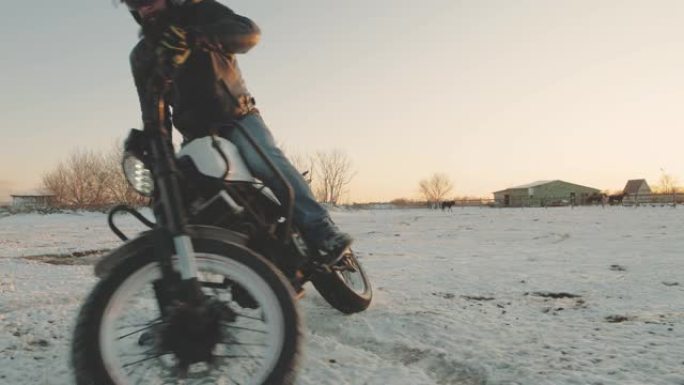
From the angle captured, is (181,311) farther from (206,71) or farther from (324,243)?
(206,71)

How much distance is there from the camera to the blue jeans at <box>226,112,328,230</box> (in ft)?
7.68

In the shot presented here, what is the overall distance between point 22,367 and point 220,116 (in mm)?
1493

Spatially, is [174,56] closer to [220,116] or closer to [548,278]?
[220,116]

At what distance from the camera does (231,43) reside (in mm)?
2236

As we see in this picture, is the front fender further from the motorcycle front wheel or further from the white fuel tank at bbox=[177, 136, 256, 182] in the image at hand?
the white fuel tank at bbox=[177, 136, 256, 182]

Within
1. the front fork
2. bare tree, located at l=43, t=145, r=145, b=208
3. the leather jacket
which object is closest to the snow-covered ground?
the front fork

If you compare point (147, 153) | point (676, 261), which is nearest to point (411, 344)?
point (147, 153)

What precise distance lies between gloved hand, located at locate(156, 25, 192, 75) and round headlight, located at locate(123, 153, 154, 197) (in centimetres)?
37

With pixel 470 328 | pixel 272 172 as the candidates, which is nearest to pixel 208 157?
pixel 272 172

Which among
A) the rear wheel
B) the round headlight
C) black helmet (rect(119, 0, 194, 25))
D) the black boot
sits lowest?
the rear wheel

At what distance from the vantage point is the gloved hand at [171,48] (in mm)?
1877

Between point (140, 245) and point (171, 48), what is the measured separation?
0.76m

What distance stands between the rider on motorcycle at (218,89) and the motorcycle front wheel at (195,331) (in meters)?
0.70

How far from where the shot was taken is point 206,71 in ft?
7.61
